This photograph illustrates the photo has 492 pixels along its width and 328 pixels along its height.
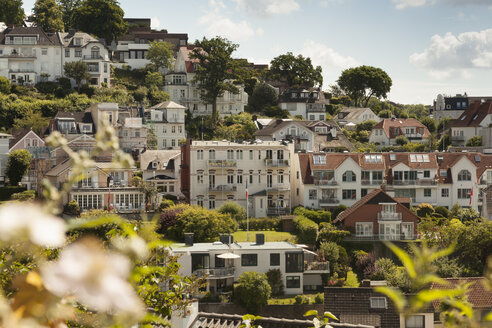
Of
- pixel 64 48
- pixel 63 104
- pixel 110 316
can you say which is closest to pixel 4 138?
pixel 63 104

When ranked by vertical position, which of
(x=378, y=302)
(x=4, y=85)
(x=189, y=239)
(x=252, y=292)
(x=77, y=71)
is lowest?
(x=252, y=292)

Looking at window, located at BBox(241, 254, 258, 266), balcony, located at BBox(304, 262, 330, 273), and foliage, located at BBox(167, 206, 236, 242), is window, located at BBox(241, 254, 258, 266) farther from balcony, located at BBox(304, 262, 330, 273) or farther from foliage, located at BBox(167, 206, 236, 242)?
foliage, located at BBox(167, 206, 236, 242)

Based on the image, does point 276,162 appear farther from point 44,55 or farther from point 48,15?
point 48,15

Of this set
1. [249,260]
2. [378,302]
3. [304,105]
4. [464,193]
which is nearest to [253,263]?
[249,260]

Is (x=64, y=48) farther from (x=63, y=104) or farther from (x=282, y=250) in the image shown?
(x=282, y=250)

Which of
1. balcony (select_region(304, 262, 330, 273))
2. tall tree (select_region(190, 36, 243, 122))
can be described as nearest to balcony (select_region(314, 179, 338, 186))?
balcony (select_region(304, 262, 330, 273))

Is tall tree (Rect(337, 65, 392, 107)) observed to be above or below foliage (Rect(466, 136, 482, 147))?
above
